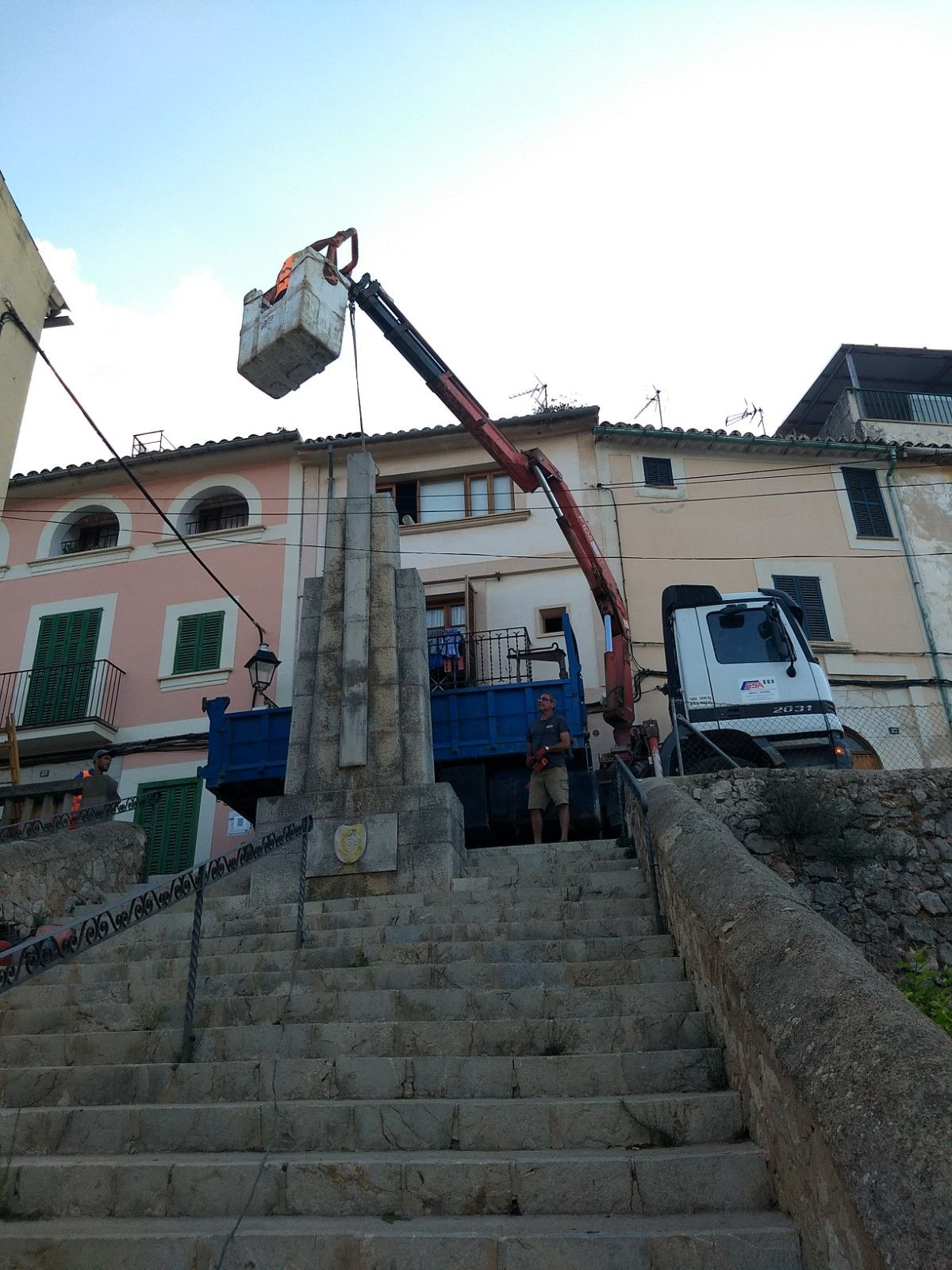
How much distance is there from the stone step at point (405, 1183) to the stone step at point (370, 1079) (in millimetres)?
475

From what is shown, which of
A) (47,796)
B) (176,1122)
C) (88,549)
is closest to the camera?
(176,1122)

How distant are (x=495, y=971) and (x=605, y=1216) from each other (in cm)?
208

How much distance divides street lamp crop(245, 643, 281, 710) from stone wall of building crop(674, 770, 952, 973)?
8404 millimetres

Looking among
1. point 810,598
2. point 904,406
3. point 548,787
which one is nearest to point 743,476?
point 810,598

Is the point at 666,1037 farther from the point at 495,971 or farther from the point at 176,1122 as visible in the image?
the point at 176,1122

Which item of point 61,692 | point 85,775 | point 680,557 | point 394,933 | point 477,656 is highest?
point 680,557

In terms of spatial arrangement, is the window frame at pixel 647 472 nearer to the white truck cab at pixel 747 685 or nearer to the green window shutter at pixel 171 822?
the white truck cab at pixel 747 685

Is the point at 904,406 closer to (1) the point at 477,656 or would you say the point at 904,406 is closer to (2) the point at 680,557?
(2) the point at 680,557

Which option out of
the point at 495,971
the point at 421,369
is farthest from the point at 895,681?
the point at 495,971

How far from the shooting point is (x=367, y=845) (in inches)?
323

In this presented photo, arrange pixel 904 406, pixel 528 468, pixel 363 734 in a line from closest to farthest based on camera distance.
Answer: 1. pixel 363 734
2. pixel 528 468
3. pixel 904 406

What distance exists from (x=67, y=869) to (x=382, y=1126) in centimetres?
595

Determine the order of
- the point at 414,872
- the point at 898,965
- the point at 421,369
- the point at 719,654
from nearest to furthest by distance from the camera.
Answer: the point at 898,965 → the point at 414,872 → the point at 719,654 → the point at 421,369

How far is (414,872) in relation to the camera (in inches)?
316
